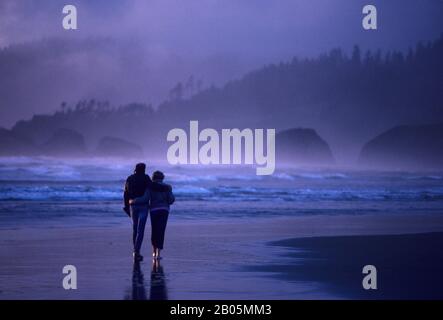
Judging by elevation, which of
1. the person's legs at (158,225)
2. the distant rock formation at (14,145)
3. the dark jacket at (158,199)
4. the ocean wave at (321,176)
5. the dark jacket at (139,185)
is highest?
the distant rock formation at (14,145)

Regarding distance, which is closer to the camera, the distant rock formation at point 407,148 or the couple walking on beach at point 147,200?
the couple walking on beach at point 147,200

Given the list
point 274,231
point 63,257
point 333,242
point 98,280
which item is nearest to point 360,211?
point 274,231

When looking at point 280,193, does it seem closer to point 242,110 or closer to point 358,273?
point 242,110

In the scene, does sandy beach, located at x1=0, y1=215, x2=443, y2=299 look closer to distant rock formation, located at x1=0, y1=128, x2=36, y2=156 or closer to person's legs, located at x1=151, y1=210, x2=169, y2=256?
person's legs, located at x1=151, y1=210, x2=169, y2=256

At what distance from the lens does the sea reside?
2086cm

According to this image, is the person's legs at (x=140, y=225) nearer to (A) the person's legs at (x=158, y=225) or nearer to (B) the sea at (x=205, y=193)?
(A) the person's legs at (x=158, y=225)

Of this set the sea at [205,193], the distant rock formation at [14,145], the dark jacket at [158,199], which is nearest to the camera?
the dark jacket at [158,199]

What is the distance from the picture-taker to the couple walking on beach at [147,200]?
35.2ft

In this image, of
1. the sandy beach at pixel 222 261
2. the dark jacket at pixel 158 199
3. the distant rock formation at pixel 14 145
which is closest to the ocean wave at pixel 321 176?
the distant rock formation at pixel 14 145

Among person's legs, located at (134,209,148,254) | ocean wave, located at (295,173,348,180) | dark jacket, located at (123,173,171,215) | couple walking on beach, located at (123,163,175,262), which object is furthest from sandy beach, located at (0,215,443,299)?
ocean wave, located at (295,173,348,180)

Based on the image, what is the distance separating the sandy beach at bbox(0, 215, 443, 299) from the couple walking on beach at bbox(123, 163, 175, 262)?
17.5 inches

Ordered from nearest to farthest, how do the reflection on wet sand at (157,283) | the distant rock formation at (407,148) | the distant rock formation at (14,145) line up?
1. the reflection on wet sand at (157,283)
2. the distant rock formation at (14,145)
3. the distant rock formation at (407,148)

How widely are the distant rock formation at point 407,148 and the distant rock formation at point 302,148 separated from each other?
8.64ft

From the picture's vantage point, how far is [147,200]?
1077 centimetres
